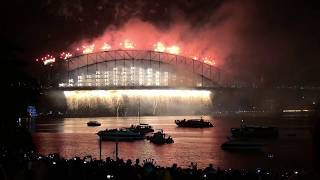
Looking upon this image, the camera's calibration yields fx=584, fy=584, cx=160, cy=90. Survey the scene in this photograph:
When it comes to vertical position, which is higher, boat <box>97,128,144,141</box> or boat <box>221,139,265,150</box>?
boat <box>97,128,144,141</box>

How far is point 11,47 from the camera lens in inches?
1091

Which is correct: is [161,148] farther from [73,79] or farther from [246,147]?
[73,79]

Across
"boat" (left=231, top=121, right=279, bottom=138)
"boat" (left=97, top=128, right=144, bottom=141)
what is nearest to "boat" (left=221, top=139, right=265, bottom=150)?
"boat" (left=231, top=121, right=279, bottom=138)

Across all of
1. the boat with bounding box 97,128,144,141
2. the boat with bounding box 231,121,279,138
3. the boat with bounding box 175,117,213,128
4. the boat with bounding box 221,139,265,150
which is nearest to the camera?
the boat with bounding box 221,139,265,150

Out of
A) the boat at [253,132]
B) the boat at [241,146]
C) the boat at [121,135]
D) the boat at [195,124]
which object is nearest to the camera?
the boat at [241,146]

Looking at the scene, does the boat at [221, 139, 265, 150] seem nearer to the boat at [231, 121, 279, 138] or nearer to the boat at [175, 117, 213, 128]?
the boat at [231, 121, 279, 138]

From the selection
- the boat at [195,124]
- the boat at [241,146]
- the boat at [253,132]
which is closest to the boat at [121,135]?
the boat at [253,132]

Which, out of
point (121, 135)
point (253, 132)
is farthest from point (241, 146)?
point (253, 132)

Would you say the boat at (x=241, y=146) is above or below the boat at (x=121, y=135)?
below

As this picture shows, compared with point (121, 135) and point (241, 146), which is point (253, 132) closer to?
point (121, 135)

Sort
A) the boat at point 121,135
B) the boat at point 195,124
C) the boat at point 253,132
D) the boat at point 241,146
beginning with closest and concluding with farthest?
the boat at point 241,146
the boat at point 121,135
the boat at point 253,132
the boat at point 195,124

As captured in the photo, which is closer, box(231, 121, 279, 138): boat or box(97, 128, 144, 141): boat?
box(97, 128, 144, 141): boat

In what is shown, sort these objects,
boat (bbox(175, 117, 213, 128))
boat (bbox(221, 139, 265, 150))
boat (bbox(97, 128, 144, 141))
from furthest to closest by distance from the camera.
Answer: boat (bbox(175, 117, 213, 128)), boat (bbox(97, 128, 144, 141)), boat (bbox(221, 139, 265, 150))

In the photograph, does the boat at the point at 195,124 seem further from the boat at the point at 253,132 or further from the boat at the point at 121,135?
the boat at the point at 121,135
